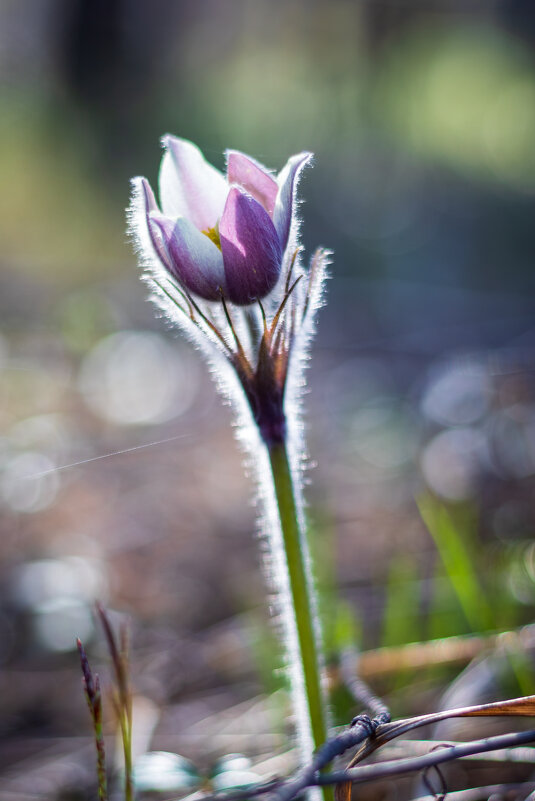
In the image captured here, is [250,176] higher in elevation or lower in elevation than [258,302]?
higher

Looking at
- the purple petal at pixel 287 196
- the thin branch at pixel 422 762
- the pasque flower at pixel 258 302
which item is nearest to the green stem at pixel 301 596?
the pasque flower at pixel 258 302

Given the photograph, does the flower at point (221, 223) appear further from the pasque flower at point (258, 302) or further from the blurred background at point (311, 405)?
the blurred background at point (311, 405)

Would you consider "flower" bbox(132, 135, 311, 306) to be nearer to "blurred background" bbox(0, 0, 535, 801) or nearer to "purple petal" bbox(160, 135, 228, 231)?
"purple petal" bbox(160, 135, 228, 231)

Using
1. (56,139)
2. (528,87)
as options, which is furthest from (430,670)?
(56,139)

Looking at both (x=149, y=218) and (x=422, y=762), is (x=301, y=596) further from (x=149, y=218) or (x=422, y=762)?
(x=149, y=218)

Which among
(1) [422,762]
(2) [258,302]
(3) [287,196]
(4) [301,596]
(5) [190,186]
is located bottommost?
(1) [422,762]

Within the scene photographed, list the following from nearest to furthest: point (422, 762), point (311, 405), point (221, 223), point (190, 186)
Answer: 1. point (422, 762)
2. point (221, 223)
3. point (190, 186)
4. point (311, 405)

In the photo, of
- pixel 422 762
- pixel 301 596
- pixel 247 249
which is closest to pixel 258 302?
pixel 247 249
